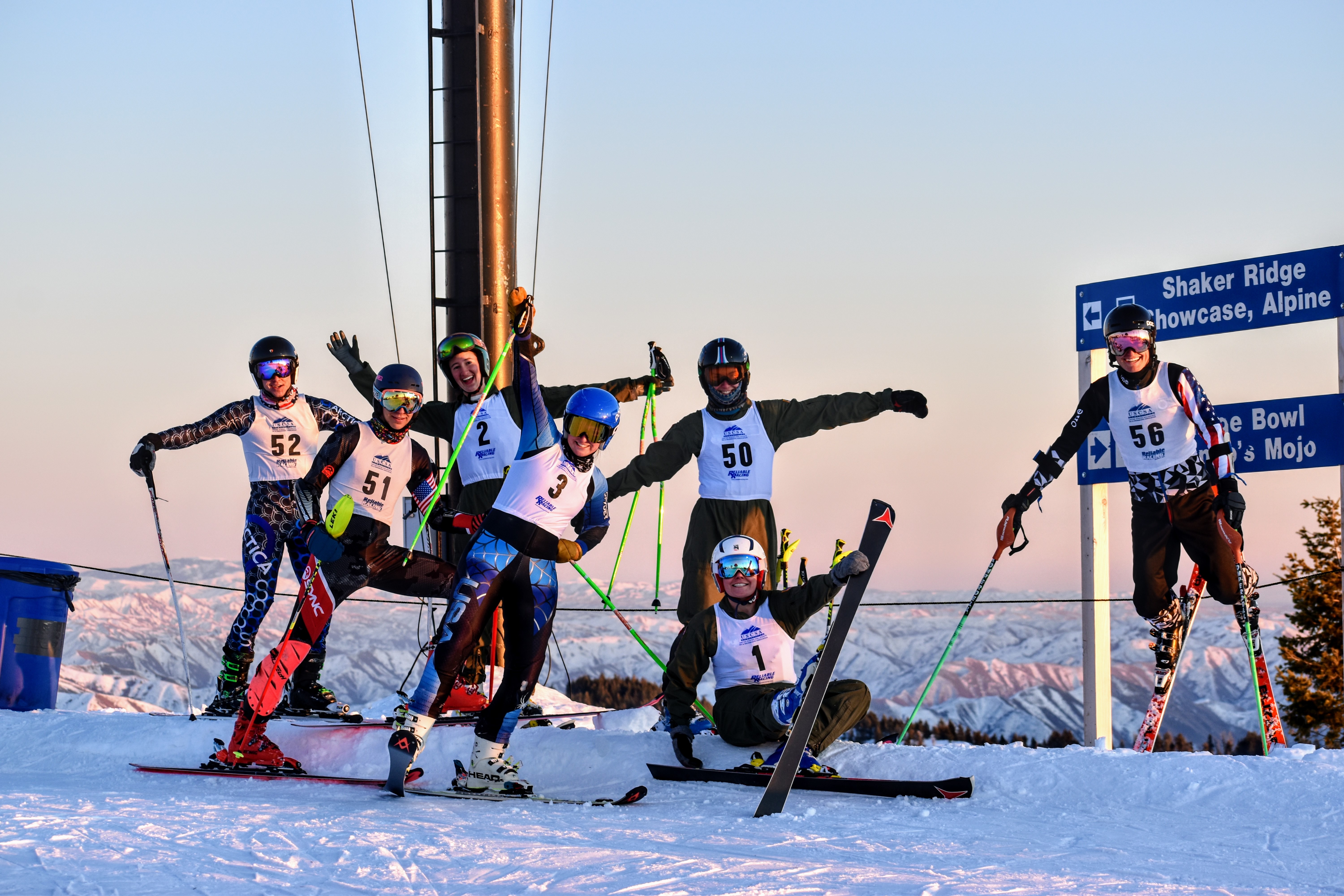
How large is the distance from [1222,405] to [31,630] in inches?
333

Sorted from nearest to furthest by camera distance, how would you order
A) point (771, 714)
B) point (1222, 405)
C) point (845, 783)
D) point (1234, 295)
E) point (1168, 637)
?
1. point (845, 783)
2. point (771, 714)
3. point (1168, 637)
4. point (1234, 295)
5. point (1222, 405)

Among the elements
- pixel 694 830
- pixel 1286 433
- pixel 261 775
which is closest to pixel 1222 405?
pixel 1286 433

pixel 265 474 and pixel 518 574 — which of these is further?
pixel 265 474

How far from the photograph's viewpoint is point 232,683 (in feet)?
24.0

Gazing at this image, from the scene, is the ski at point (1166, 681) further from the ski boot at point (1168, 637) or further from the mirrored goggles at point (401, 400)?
the mirrored goggles at point (401, 400)

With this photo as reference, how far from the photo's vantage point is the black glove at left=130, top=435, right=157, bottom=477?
706cm

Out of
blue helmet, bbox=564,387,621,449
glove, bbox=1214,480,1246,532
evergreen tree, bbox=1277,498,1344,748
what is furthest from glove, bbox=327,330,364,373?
evergreen tree, bbox=1277,498,1344,748

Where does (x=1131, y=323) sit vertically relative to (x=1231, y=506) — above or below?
above

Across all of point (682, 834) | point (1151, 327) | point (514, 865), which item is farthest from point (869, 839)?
point (1151, 327)

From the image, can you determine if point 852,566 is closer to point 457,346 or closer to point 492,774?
point 492,774

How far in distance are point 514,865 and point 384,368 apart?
Result: 3337mm

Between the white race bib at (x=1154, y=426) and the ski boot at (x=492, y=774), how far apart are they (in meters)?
3.49

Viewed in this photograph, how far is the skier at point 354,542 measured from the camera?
602 cm

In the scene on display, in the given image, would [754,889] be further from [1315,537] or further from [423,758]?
[1315,537]
